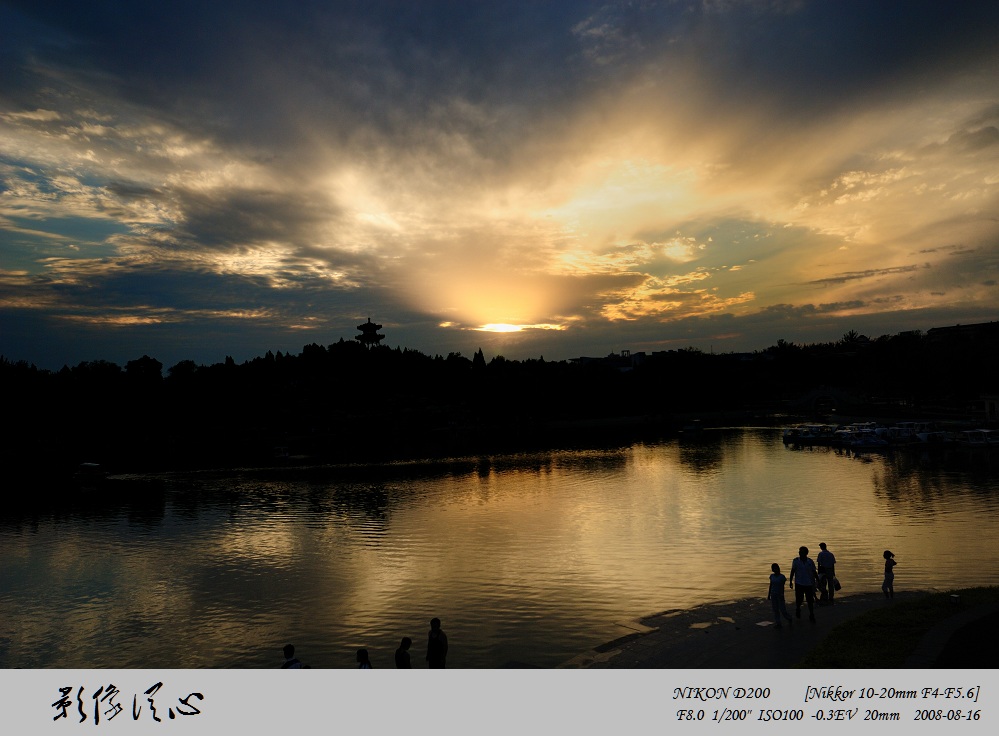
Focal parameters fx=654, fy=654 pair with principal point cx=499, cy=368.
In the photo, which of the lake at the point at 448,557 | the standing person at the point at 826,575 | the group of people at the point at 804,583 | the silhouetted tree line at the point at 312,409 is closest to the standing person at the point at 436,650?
the lake at the point at 448,557

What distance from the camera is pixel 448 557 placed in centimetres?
4084

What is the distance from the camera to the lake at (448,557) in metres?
26.9

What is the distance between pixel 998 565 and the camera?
31.6 meters

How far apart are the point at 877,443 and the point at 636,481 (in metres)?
44.6

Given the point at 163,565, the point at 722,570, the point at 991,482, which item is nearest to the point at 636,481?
the point at 991,482

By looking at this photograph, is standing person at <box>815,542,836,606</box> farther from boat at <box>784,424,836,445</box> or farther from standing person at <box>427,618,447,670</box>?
boat at <box>784,424,836,445</box>

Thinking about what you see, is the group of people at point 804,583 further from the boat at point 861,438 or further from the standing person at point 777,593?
the boat at point 861,438

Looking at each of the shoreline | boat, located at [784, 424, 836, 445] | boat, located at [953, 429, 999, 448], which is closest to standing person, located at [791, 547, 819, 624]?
the shoreline

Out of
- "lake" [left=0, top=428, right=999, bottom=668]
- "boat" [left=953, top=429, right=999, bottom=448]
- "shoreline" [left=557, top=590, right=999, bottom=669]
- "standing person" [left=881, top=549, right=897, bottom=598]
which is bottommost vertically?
"lake" [left=0, top=428, right=999, bottom=668]

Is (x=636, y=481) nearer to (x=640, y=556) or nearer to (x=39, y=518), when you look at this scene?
(x=640, y=556)

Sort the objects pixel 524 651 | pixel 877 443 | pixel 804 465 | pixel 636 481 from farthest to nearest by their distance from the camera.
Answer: pixel 877 443 → pixel 804 465 → pixel 636 481 → pixel 524 651

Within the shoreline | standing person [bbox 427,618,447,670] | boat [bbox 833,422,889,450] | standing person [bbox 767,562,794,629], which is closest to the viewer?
standing person [bbox 427,618,447,670]

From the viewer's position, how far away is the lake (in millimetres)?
26891

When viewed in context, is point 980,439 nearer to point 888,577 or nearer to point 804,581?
point 888,577
